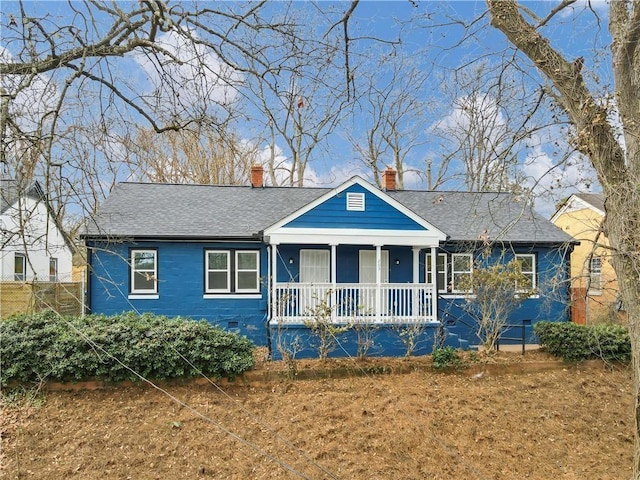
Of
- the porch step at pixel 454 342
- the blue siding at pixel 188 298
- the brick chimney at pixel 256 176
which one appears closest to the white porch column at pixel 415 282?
the porch step at pixel 454 342

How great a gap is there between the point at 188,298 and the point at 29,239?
25.8 ft

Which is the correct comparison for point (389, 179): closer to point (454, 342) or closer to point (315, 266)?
point (315, 266)

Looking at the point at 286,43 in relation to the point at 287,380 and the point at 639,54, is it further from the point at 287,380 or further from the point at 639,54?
the point at 287,380

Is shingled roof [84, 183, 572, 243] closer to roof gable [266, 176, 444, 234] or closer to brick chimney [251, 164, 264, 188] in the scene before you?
brick chimney [251, 164, 264, 188]

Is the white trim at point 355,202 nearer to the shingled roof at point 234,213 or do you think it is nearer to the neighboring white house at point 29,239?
the shingled roof at point 234,213

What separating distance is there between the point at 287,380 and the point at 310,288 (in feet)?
8.48

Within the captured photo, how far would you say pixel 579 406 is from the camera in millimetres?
6887

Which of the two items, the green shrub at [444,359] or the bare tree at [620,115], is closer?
the bare tree at [620,115]

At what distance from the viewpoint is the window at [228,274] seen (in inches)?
446

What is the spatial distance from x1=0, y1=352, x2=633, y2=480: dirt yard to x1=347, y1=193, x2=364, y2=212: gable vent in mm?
4048

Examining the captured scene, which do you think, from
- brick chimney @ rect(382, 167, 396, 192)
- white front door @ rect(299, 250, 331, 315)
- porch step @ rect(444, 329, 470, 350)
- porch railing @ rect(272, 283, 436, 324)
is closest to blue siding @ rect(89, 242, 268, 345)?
white front door @ rect(299, 250, 331, 315)

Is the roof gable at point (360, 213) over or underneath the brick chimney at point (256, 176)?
underneath

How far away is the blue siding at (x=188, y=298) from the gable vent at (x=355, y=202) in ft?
10.3

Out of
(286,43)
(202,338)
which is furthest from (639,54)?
(202,338)
